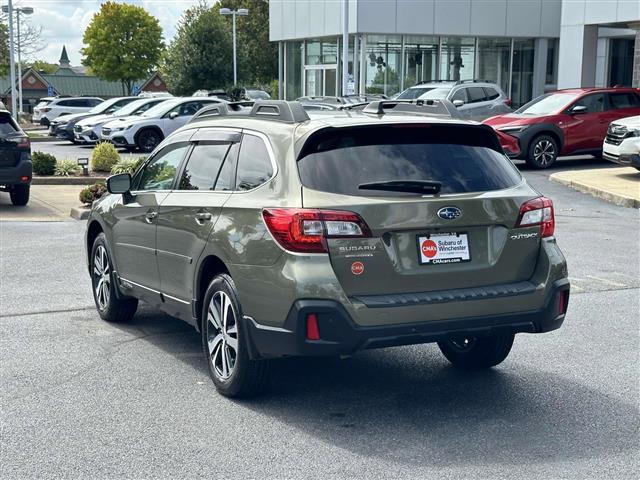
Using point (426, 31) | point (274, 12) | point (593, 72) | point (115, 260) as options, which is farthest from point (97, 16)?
point (115, 260)

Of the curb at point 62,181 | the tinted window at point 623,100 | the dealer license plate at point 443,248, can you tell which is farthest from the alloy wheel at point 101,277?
the tinted window at point 623,100

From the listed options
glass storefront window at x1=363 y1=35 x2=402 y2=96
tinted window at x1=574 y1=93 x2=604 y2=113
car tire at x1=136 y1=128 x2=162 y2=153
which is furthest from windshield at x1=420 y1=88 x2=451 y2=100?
glass storefront window at x1=363 y1=35 x2=402 y2=96

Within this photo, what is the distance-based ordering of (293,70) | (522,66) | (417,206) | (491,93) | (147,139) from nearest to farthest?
(417,206), (491,93), (147,139), (522,66), (293,70)

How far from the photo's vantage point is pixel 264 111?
632cm

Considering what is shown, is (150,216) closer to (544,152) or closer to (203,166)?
(203,166)

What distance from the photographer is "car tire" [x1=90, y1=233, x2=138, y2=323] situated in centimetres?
801

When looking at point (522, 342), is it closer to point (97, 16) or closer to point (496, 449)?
point (496, 449)

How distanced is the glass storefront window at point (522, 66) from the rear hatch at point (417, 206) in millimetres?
36433

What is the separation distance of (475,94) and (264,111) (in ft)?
72.6

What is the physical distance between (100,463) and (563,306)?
285cm

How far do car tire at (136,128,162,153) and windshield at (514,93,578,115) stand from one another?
10.8 m

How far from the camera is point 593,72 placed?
31.9m

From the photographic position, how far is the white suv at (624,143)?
1905 centimetres

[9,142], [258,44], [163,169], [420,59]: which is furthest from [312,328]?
[258,44]
